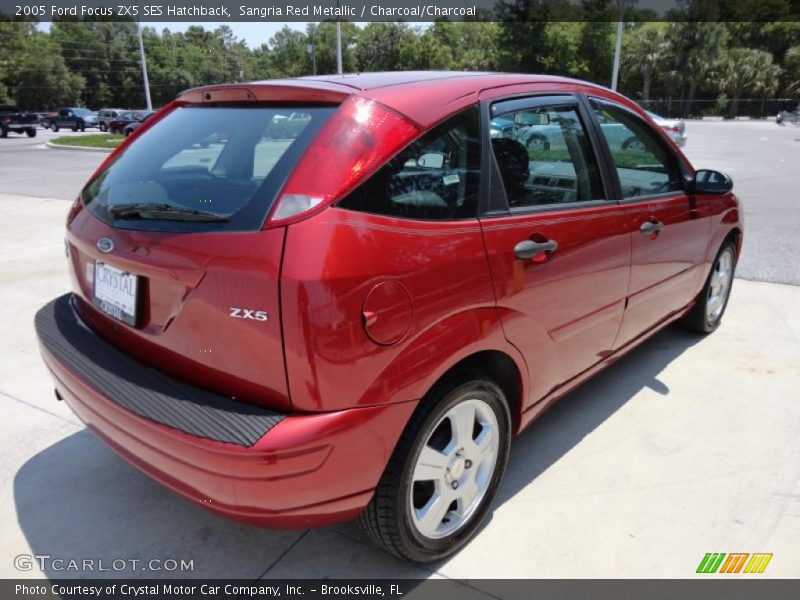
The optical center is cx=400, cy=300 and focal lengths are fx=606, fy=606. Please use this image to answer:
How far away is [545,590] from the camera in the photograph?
85.3 inches

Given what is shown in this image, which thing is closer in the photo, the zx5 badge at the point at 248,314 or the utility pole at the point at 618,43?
the zx5 badge at the point at 248,314

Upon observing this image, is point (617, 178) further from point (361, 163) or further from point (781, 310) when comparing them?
point (781, 310)

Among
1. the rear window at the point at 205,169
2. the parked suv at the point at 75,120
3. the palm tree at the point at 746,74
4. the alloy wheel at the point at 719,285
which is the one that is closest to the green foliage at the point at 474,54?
the palm tree at the point at 746,74

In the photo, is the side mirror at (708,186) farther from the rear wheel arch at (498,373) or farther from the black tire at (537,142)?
the rear wheel arch at (498,373)

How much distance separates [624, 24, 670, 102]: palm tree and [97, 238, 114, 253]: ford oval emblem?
64.8 meters

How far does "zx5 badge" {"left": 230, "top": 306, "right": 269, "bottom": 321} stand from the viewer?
5.73 ft

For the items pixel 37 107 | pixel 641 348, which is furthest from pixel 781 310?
pixel 37 107

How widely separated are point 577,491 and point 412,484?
3.28 ft

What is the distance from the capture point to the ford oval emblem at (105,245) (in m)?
2.17

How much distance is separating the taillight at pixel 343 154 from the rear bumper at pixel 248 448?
2.01ft

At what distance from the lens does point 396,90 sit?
2.14 metres

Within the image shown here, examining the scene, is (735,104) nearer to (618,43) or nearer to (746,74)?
(746,74)

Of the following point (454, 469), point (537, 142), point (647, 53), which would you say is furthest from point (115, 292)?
point (647, 53)

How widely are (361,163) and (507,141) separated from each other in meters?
0.85
